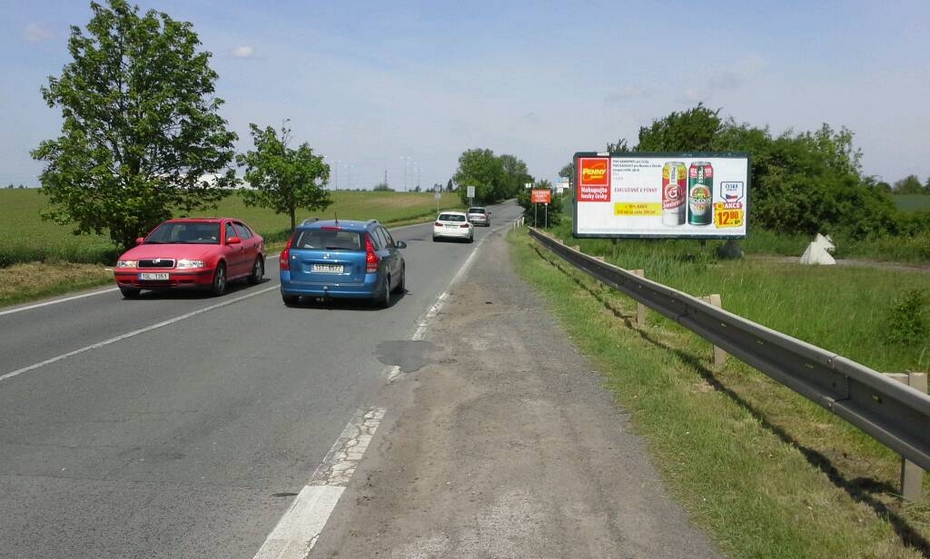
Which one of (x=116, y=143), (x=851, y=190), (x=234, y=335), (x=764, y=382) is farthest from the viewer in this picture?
(x=851, y=190)

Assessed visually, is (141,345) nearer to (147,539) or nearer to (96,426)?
(96,426)

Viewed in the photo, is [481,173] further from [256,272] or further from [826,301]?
[826,301]

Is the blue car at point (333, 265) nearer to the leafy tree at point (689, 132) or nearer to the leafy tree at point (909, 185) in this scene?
the leafy tree at point (689, 132)

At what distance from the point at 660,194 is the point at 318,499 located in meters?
22.4

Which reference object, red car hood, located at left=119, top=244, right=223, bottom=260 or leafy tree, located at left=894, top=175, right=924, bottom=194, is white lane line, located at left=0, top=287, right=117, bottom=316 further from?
leafy tree, located at left=894, top=175, right=924, bottom=194

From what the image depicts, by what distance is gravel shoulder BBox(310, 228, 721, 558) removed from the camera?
13.6ft

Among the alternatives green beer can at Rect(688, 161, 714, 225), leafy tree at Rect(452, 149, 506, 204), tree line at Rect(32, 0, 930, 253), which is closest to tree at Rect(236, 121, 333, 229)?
tree line at Rect(32, 0, 930, 253)

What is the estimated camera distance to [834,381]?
505 cm

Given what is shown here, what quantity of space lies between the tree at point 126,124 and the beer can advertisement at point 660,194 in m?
11.8

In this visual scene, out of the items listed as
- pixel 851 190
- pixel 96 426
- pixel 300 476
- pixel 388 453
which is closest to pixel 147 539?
pixel 300 476

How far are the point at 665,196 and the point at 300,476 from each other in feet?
72.8

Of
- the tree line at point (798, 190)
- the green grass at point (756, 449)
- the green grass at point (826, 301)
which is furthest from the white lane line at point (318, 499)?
the tree line at point (798, 190)

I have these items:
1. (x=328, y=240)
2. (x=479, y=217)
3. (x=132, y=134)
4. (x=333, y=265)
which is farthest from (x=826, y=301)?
(x=479, y=217)

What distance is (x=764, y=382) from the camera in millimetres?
7957
